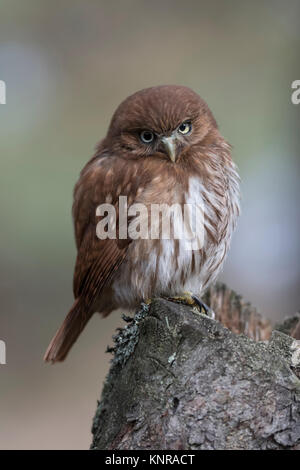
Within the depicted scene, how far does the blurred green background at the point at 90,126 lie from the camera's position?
8219 millimetres

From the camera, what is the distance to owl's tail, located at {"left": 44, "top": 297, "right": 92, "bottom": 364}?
424 cm

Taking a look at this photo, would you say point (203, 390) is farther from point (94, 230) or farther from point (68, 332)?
point (68, 332)

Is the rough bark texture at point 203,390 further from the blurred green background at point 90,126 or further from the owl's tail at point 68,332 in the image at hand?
the blurred green background at point 90,126

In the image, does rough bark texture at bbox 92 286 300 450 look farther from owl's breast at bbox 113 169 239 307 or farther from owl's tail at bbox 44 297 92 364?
owl's tail at bbox 44 297 92 364

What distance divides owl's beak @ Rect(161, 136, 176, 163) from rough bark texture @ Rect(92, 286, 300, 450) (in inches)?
46.5

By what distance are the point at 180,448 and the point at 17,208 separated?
6.77 meters

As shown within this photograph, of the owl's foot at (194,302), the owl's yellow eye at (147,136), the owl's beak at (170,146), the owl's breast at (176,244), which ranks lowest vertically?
the owl's foot at (194,302)

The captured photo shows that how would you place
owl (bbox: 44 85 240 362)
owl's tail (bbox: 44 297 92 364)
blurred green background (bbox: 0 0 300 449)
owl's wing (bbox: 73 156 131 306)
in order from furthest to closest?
blurred green background (bbox: 0 0 300 449) < owl's tail (bbox: 44 297 92 364) < owl's wing (bbox: 73 156 131 306) < owl (bbox: 44 85 240 362)

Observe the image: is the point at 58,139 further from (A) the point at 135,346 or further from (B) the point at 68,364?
(A) the point at 135,346

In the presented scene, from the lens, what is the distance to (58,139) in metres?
9.05

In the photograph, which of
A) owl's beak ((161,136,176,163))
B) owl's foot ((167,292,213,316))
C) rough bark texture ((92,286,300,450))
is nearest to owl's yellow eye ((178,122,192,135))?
owl's beak ((161,136,176,163))

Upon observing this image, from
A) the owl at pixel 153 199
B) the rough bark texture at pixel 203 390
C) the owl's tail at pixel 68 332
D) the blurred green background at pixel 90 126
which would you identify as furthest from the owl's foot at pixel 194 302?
the blurred green background at pixel 90 126

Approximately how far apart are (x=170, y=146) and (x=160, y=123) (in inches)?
5.9

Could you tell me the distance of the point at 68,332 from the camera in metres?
4.31
